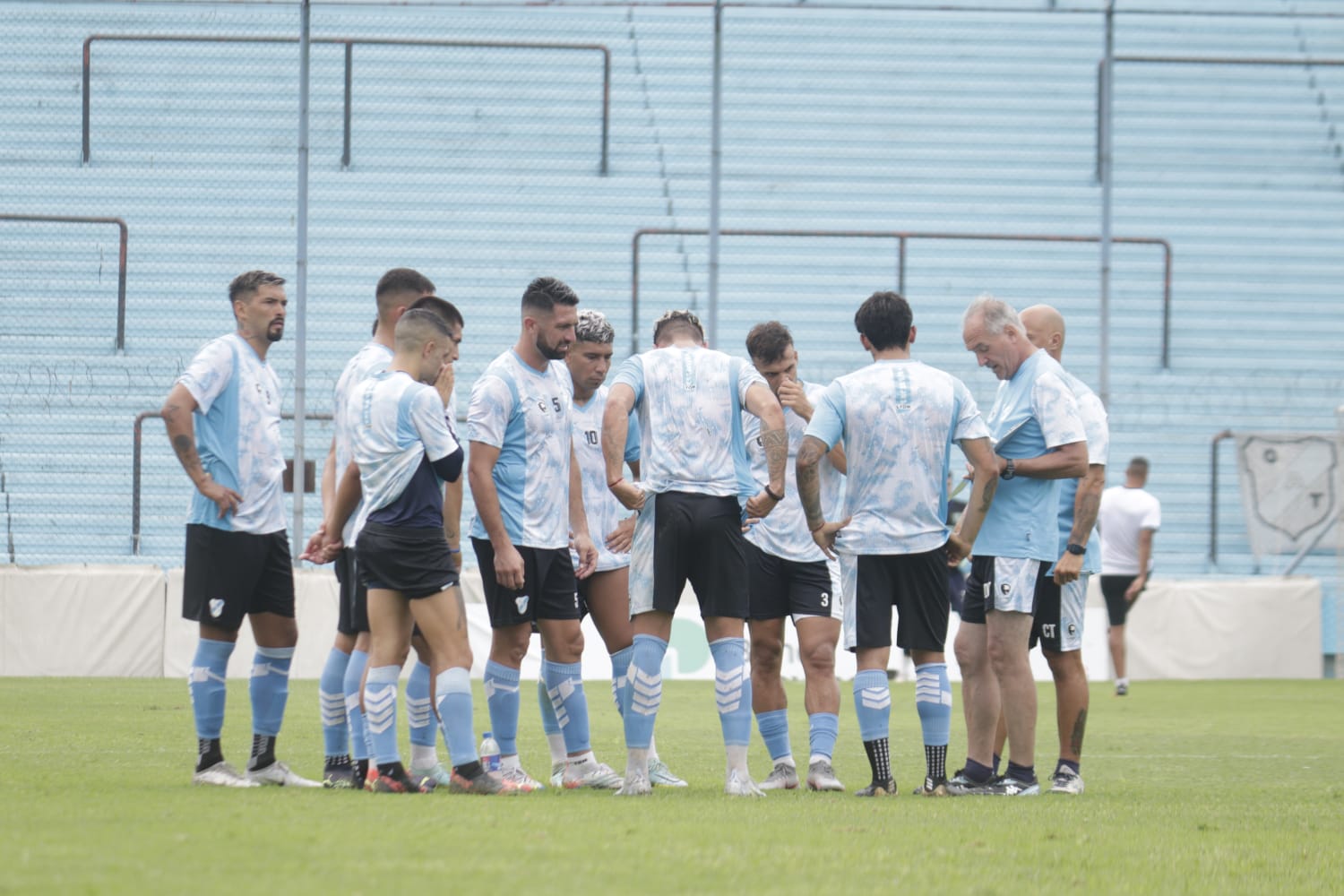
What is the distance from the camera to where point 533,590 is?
23.3 feet

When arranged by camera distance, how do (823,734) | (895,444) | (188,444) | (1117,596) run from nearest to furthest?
1. (188,444)
2. (895,444)
3. (823,734)
4. (1117,596)

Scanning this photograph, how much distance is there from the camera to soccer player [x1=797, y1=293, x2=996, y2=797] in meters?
7.10

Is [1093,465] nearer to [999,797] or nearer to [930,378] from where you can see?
[930,378]

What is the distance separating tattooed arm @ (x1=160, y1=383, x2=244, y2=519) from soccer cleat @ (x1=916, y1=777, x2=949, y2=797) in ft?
9.71

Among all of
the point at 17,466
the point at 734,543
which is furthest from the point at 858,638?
the point at 17,466

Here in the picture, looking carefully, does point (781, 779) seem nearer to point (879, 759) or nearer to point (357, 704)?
point (879, 759)

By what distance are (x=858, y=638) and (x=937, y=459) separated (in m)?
0.80

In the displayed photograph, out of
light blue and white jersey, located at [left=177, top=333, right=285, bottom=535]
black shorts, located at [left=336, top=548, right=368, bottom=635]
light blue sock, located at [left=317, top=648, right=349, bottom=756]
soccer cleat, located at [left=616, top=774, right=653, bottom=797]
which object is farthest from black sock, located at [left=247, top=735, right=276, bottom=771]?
soccer cleat, located at [left=616, top=774, right=653, bottom=797]

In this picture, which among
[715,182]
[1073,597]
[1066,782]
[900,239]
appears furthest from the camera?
[900,239]

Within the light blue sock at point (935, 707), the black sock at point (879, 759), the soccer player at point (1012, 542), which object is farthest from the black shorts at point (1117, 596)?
the black sock at point (879, 759)

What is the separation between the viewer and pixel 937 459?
285 inches

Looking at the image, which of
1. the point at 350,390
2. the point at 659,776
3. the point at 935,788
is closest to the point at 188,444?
the point at 350,390

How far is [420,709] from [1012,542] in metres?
2.51

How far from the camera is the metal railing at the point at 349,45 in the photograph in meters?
19.8
